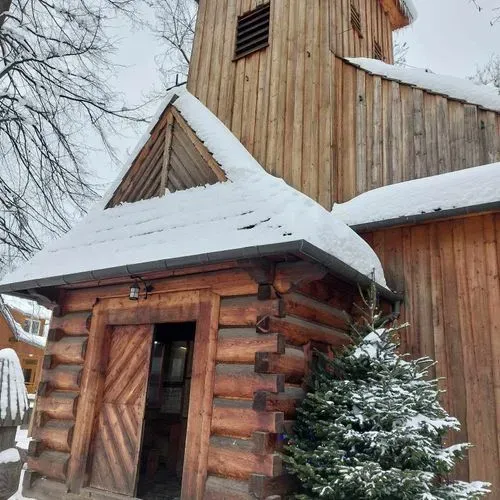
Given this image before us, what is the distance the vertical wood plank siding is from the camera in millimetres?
7012

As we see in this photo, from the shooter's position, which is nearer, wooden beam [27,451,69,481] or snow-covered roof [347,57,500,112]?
wooden beam [27,451,69,481]

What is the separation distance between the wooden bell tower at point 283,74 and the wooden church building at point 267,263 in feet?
0.14

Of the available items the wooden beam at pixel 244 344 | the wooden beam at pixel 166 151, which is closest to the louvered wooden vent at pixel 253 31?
the wooden beam at pixel 166 151

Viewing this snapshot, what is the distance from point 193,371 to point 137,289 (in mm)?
1325

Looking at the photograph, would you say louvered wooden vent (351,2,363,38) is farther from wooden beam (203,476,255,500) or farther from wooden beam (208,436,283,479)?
wooden beam (203,476,255,500)

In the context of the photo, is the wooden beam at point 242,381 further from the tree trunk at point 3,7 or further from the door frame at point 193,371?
the tree trunk at point 3,7

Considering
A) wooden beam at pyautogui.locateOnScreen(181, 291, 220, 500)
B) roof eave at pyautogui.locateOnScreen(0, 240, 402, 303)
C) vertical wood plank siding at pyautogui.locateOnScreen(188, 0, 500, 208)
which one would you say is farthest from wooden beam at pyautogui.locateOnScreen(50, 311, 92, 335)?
vertical wood plank siding at pyautogui.locateOnScreen(188, 0, 500, 208)

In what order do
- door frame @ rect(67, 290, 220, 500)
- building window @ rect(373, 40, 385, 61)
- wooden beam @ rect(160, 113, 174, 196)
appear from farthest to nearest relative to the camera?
building window @ rect(373, 40, 385, 61)
wooden beam @ rect(160, 113, 174, 196)
door frame @ rect(67, 290, 220, 500)

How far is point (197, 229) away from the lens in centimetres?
582

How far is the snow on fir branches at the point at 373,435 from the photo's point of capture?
14.0 feet

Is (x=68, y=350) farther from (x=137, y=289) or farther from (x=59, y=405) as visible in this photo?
(x=137, y=289)

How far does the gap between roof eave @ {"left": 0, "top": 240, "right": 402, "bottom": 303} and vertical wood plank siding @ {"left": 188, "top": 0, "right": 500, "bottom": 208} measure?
2.26m

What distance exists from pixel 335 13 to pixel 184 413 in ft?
26.7

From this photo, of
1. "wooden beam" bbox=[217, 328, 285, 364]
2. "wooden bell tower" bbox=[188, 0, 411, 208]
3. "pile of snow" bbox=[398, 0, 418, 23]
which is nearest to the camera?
"wooden beam" bbox=[217, 328, 285, 364]
